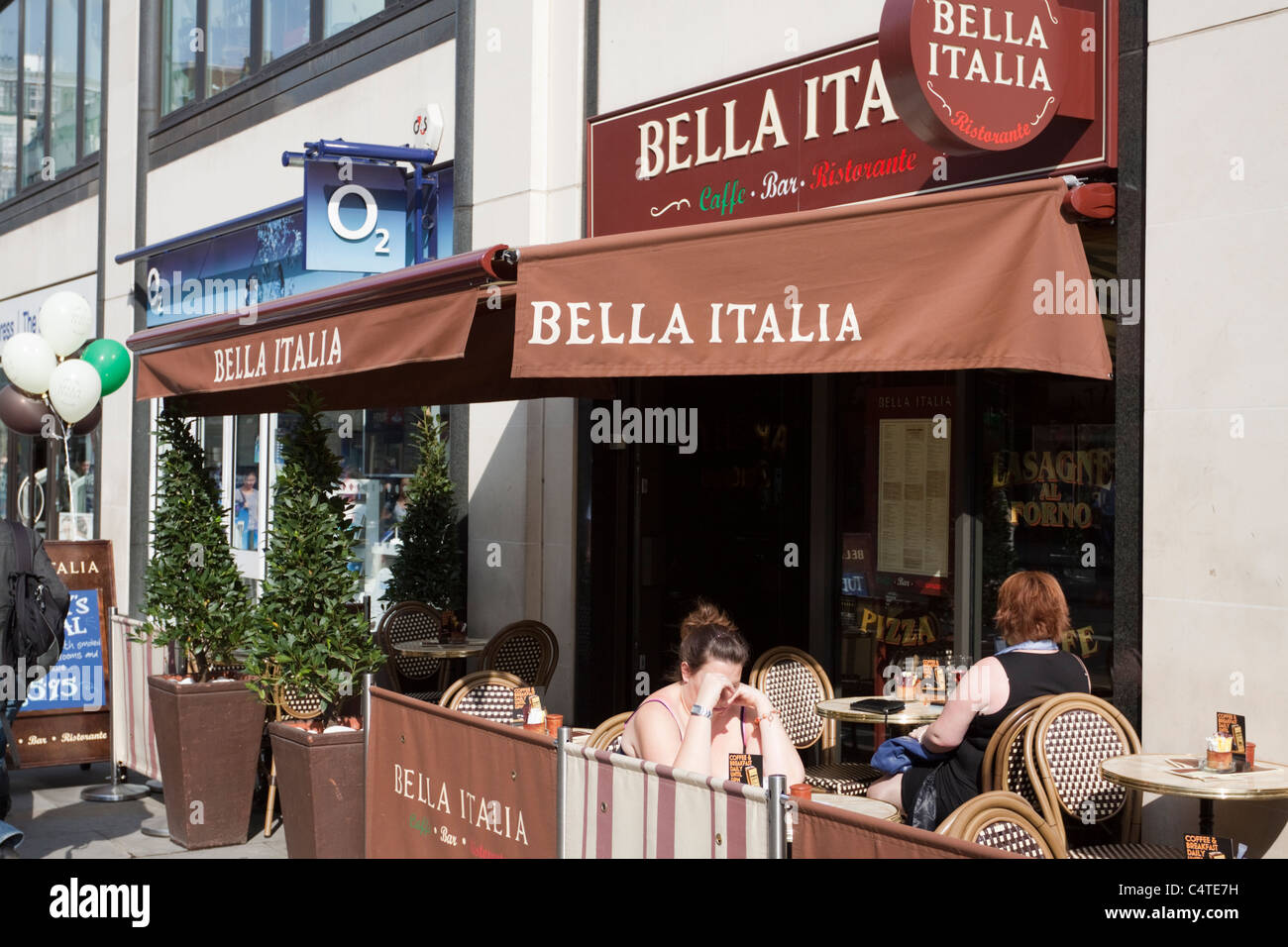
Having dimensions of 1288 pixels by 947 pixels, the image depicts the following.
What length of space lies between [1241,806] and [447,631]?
18.0 ft

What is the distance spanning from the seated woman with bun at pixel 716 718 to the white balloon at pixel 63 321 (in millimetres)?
7930

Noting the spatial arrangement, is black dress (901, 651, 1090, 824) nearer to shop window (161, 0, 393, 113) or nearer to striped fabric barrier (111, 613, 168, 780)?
striped fabric barrier (111, 613, 168, 780)

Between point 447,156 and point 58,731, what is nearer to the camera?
point 58,731

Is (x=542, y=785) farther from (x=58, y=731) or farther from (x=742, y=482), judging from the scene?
(x=58, y=731)

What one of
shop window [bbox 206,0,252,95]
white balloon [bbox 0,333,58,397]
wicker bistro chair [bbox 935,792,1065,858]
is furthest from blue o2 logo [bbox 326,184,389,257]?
wicker bistro chair [bbox 935,792,1065,858]

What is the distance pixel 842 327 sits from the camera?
181 inches

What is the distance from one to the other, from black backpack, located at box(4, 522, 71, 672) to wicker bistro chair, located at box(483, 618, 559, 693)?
2651mm

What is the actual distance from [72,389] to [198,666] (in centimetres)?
381

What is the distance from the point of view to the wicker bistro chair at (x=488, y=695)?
20.6 ft

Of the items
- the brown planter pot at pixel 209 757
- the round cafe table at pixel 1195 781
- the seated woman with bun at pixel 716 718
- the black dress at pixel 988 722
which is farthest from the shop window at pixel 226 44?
the round cafe table at pixel 1195 781

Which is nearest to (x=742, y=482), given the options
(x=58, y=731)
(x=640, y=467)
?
(x=640, y=467)

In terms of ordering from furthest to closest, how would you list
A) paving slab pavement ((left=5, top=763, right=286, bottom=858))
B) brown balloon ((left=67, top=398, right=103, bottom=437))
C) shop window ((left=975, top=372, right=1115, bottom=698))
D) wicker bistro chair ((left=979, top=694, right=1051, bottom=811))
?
brown balloon ((left=67, top=398, right=103, bottom=437)), paving slab pavement ((left=5, top=763, right=286, bottom=858)), shop window ((left=975, top=372, right=1115, bottom=698)), wicker bistro chair ((left=979, top=694, right=1051, bottom=811))

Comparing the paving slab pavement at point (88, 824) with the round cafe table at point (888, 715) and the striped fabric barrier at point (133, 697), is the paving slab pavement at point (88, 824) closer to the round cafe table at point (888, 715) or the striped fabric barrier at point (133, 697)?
the striped fabric barrier at point (133, 697)

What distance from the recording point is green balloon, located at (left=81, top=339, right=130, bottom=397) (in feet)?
38.2
